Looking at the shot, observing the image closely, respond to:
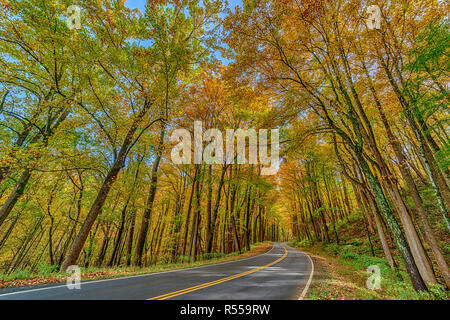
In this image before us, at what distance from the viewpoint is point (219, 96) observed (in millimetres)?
15656

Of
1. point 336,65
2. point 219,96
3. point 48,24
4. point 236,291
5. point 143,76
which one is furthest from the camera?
point 219,96

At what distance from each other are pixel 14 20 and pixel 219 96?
12.0m

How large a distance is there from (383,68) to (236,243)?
1885 centimetres

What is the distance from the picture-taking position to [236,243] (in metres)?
18.9

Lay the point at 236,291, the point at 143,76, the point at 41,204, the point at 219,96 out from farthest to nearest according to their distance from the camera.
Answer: the point at 219,96, the point at 41,204, the point at 143,76, the point at 236,291

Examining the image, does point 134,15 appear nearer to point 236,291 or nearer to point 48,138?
point 48,138

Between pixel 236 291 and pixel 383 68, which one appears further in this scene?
pixel 383 68

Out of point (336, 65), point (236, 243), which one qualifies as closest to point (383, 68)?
point (336, 65)
